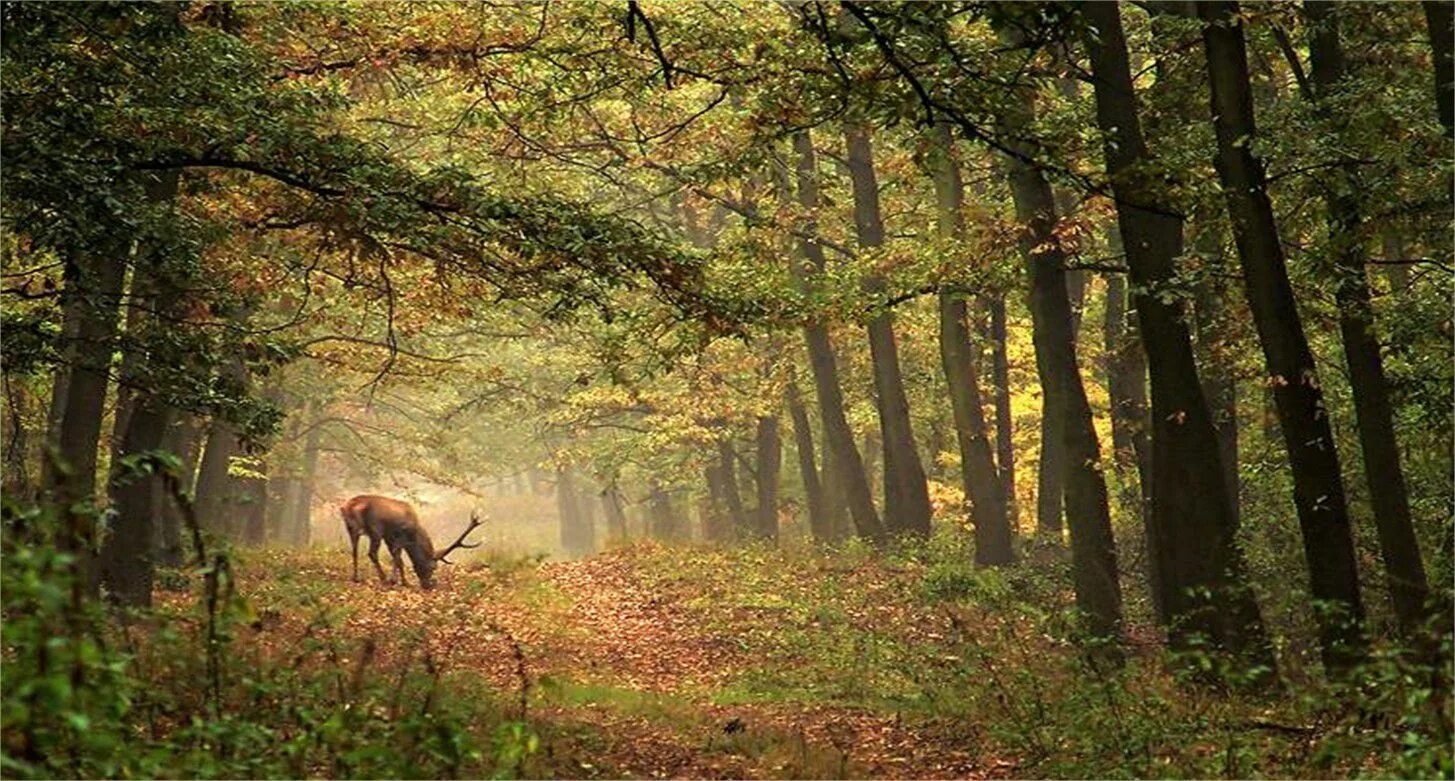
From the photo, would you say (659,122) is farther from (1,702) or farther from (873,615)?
(1,702)

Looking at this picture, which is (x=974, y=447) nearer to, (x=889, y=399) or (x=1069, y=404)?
(x=889, y=399)

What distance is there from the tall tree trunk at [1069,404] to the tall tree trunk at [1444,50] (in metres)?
4.84

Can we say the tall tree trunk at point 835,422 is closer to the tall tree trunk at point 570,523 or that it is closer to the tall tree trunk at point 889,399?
the tall tree trunk at point 889,399

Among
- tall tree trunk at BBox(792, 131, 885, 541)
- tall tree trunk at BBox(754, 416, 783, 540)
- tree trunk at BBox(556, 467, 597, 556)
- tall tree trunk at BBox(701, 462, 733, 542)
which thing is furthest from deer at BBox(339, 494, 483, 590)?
tree trunk at BBox(556, 467, 597, 556)

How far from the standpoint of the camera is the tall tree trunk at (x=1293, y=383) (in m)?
Answer: 10.0

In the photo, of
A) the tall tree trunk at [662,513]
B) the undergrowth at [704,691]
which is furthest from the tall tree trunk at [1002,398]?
the tall tree trunk at [662,513]

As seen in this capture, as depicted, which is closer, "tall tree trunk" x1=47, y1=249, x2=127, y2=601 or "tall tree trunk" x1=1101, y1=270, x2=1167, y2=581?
"tall tree trunk" x1=47, y1=249, x2=127, y2=601

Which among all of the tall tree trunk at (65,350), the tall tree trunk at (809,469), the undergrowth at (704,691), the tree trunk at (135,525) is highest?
the tall tree trunk at (809,469)

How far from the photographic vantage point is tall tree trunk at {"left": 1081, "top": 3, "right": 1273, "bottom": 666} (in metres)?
12.6

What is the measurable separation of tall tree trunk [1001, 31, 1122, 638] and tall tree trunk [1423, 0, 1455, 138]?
484 cm

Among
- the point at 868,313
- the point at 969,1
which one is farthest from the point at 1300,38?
the point at 969,1

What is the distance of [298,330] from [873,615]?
10389mm

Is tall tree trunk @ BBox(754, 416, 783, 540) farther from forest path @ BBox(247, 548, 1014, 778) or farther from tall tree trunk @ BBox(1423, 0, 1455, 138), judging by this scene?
tall tree trunk @ BBox(1423, 0, 1455, 138)

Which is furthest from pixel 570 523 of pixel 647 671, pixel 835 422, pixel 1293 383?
pixel 1293 383
